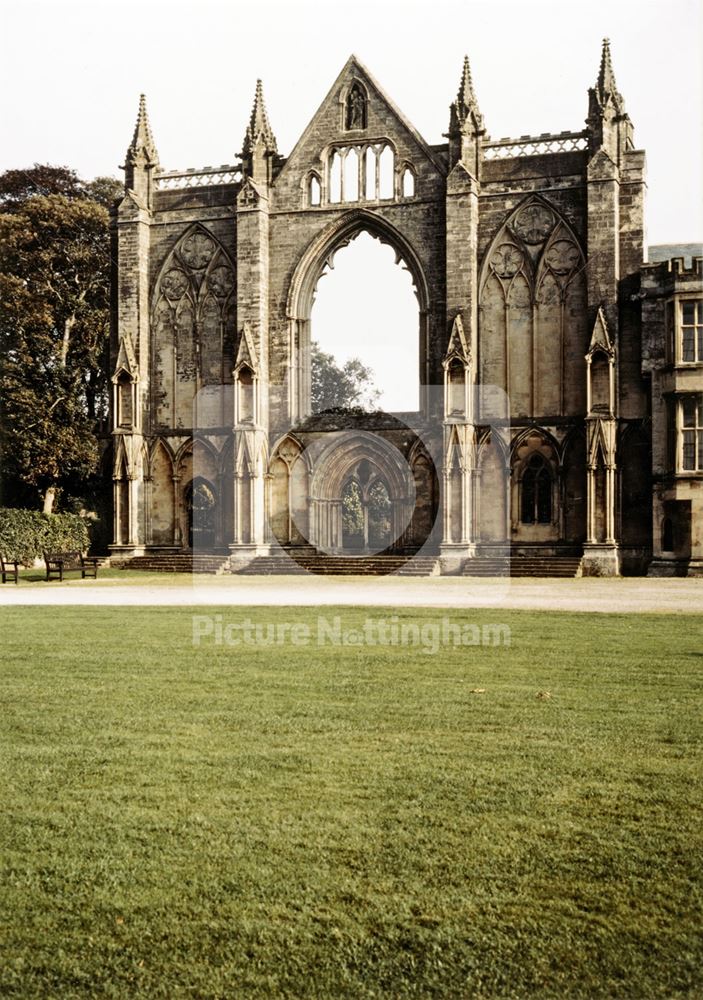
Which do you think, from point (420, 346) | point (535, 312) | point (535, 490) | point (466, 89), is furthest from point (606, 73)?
point (535, 490)

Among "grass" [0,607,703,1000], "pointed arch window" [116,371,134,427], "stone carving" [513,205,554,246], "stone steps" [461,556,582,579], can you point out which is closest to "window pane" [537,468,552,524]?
"stone steps" [461,556,582,579]

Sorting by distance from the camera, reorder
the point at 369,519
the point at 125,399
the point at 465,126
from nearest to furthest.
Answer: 1. the point at 465,126
2. the point at 125,399
3. the point at 369,519

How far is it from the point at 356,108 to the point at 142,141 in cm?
814

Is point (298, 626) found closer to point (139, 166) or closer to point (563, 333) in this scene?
point (563, 333)

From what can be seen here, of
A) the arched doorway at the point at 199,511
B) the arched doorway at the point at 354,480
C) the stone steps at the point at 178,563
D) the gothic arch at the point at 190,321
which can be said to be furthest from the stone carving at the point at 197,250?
the stone steps at the point at 178,563

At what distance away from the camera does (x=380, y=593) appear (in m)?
25.5

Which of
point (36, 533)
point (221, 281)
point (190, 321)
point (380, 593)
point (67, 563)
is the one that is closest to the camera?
point (380, 593)

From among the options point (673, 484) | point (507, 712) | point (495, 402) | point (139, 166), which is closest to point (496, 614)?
point (507, 712)

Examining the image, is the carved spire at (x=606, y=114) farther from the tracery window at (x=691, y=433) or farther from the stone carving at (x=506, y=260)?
the tracery window at (x=691, y=433)

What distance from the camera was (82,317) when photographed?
45.6 meters

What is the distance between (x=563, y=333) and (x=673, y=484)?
6581 mm

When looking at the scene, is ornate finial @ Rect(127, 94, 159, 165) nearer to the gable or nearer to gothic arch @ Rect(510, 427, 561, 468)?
the gable

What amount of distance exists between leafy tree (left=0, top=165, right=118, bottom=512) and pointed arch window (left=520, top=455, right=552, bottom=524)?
16.5 metres

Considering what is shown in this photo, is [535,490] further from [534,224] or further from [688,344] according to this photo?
[534,224]
